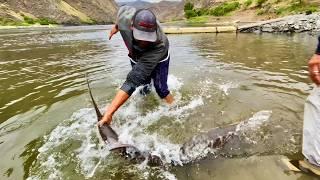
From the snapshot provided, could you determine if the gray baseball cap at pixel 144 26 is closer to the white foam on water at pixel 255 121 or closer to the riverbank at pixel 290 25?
the white foam on water at pixel 255 121

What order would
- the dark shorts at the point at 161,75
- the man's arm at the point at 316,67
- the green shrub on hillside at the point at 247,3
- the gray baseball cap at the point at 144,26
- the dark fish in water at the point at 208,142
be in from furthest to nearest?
the green shrub on hillside at the point at 247,3 → the dark shorts at the point at 161,75 → the gray baseball cap at the point at 144,26 → the dark fish in water at the point at 208,142 → the man's arm at the point at 316,67

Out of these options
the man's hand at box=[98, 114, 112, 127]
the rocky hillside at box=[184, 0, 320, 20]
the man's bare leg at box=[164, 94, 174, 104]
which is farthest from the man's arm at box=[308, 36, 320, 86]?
the rocky hillside at box=[184, 0, 320, 20]

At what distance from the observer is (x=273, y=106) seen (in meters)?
7.34

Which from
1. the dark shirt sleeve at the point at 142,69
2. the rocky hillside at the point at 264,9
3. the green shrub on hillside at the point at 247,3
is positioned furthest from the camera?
the green shrub on hillside at the point at 247,3

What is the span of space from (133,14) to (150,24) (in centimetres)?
69

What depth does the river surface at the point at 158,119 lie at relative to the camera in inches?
192

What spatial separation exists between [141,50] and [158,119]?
161 centimetres

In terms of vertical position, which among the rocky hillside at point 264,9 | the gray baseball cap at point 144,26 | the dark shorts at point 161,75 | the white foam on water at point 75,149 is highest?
the gray baseball cap at point 144,26

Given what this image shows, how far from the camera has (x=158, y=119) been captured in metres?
6.90

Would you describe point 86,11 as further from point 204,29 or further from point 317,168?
point 317,168

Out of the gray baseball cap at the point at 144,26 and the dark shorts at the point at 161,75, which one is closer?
the gray baseball cap at the point at 144,26

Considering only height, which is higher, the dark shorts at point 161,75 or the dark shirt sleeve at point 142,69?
the dark shirt sleeve at point 142,69

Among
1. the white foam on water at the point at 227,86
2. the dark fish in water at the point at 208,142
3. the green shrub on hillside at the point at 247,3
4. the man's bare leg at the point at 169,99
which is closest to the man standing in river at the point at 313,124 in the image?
the dark fish in water at the point at 208,142

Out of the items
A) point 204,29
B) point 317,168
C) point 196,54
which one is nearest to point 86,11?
point 204,29
